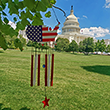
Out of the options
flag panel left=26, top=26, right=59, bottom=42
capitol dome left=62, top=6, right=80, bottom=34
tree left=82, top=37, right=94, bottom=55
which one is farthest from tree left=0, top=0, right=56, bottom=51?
capitol dome left=62, top=6, right=80, bottom=34

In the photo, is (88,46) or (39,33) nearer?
(39,33)

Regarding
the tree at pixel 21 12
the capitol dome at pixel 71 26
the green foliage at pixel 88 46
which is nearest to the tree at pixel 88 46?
the green foliage at pixel 88 46

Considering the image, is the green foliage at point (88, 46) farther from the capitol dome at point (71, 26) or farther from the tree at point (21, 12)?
the capitol dome at point (71, 26)

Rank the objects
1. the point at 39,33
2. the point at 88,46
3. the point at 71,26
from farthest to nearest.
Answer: the point at 71,26
the point at 88,46
the point at 39,33

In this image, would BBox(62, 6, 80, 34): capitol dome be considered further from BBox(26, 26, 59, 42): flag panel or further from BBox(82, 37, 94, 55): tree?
BBox(26, 26, 59, 42): flag panel

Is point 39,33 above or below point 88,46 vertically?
below

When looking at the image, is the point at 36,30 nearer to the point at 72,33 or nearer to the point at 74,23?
the point at 72,33

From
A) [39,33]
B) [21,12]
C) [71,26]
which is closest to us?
[21,12]

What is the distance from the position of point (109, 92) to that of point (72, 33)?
226 feet

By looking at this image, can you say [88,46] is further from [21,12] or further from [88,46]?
[21,12]

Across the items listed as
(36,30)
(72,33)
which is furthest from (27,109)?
(72,33)

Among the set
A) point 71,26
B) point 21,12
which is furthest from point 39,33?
point 71,26

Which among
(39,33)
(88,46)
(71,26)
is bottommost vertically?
(39,33)

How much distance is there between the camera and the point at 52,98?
3.94 meters
